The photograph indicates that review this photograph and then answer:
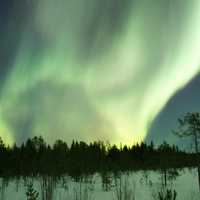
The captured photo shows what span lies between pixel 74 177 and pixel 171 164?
1132cm

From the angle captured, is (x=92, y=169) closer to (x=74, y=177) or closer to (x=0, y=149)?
(x=74, y=177)

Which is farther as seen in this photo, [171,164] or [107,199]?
[171,164]

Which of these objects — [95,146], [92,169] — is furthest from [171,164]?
[95,146]

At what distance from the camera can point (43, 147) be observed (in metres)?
68.1

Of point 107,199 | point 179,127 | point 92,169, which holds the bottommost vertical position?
point 107,199

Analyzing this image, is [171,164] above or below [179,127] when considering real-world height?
below

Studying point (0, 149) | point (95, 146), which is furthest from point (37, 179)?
point (95, 146)

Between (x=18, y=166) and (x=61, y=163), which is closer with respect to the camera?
(x=61, y=163)

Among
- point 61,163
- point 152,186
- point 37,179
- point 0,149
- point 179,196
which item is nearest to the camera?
point 179,196

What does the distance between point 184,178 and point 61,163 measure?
1366cm

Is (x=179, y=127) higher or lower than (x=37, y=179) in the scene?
higher

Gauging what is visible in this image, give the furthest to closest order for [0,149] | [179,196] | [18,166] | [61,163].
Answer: [0,149] < [18,166] < [61,163] < [179,196]

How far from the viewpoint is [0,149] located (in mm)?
65562

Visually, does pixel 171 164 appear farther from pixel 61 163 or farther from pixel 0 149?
pixel 0 149
